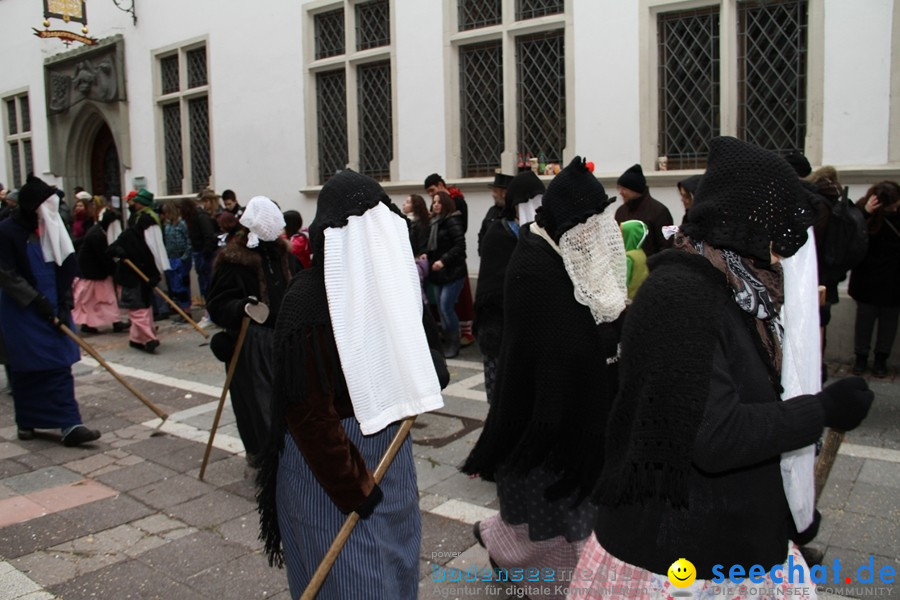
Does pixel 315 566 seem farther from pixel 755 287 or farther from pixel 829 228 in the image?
pixel 829 228

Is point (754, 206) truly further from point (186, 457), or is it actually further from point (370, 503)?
point (186, 457)

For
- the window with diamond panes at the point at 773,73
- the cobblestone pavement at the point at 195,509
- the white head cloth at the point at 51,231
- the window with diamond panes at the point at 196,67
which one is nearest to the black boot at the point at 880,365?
the cobblestone pavement at the point at 195,509

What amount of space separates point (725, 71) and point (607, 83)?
1199mm

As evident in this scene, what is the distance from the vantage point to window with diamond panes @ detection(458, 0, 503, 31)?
9219 millimetres

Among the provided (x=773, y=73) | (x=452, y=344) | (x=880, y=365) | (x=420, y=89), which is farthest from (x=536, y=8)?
(x=880, y=365)

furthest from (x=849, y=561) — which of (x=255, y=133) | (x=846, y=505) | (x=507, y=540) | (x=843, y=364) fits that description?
(x=255, y=133)

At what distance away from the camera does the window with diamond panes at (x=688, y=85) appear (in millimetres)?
7711

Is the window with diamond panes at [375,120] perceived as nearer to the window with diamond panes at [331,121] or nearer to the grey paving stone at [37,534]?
the window with diamond panes at [331,121]

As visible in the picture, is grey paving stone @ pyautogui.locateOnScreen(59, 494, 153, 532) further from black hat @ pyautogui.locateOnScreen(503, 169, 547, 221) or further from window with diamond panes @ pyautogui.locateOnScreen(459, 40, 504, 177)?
window with diamond panes @ pyautogui.locateOnScreen(459, 40, 504, 177)

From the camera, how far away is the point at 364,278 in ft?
7.21

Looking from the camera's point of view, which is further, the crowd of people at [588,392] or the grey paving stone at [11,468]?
the grey paving stone at [11,468]

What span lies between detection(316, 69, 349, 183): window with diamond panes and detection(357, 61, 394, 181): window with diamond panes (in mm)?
353

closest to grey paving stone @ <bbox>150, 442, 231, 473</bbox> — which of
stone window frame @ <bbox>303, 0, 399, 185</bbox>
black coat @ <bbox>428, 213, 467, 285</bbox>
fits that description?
black coat @ <bbox>428, 213, 467, 285</bbox>

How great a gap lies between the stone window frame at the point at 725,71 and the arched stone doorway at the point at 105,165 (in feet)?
39.3
